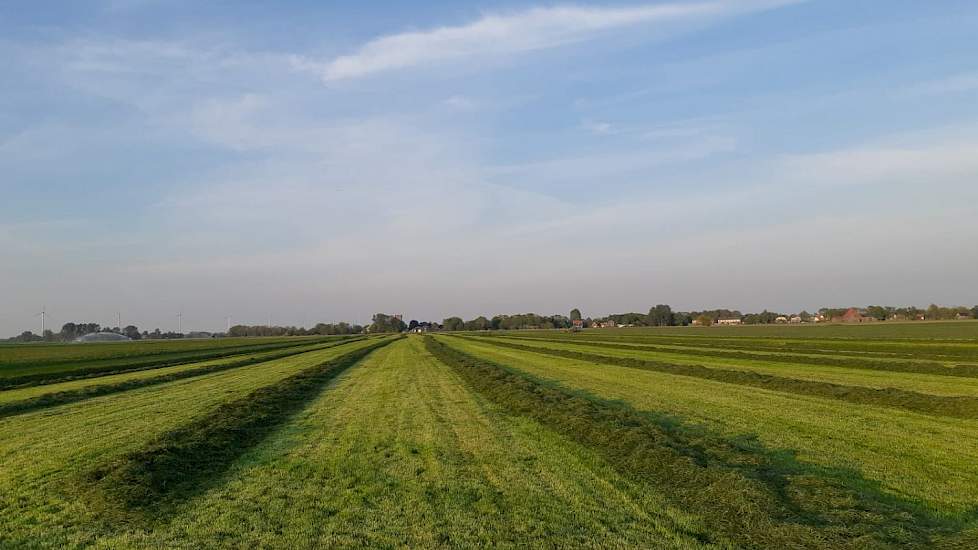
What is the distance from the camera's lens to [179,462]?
1151cm

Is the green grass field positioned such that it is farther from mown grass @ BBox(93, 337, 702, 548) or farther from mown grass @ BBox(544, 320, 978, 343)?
mown grass @ BBox(544, 320, 978, 343)

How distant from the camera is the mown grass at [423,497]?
7320 mm

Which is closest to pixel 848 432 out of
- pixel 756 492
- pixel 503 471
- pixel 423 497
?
pixel 756 492

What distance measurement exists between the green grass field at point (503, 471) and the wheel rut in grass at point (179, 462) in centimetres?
5

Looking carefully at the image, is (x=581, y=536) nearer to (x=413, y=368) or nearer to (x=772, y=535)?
(x=772, y=535)

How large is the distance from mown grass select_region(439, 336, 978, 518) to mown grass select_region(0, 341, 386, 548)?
11.4 meters

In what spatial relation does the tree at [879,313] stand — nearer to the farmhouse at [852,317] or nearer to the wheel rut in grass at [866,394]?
the farmhouse at [852,317]

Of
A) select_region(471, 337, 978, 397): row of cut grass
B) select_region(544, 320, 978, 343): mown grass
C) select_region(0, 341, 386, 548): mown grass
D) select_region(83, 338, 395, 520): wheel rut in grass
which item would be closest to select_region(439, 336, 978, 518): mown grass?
select_region(471, 337, 978, 397): row of cut grass

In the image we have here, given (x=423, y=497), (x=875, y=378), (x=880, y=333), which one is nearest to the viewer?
(x=423, y=497)

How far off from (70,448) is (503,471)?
9.81m

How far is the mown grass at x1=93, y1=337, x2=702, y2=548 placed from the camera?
7320 mm

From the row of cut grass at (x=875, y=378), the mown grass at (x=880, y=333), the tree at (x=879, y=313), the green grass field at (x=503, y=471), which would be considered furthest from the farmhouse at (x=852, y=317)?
the green grass field at (x=503, y=471)

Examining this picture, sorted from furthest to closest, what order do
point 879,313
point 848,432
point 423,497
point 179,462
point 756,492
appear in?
1. point 879,313
2. point 848,432
3. point 179,462
4. point 423,497
5. point 756,492

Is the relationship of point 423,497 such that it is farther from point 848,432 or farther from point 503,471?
point 848,432
